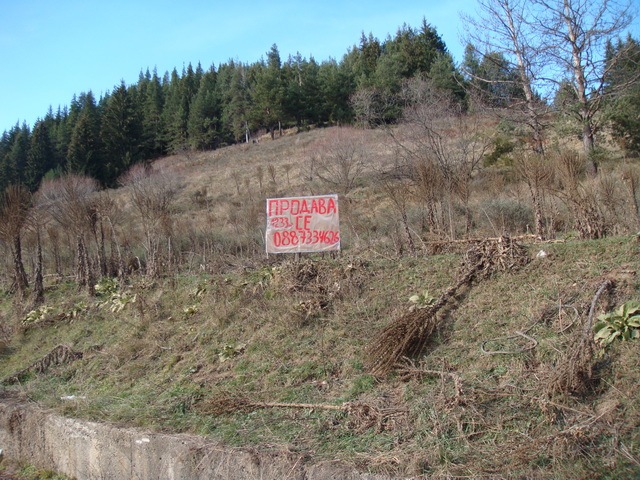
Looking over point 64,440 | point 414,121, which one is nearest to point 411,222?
point 64,440

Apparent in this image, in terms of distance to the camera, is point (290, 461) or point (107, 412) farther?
point (107, 412)

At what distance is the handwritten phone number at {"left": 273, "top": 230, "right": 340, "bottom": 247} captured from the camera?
8.80 meters

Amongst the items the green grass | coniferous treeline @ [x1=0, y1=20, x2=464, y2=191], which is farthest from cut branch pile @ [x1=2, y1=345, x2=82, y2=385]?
coniferous treeline @ [x1=0, y1=20, x2=464, y2=191]

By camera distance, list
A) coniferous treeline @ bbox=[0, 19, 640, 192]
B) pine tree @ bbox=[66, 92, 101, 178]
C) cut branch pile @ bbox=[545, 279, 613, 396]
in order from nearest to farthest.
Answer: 1. cut branch pile @ bbox=[545, 279, 613, 396]
2. coniferous treeline @ bbox=[0, 19, 640, 192]
3. pine tree @ bbox=[66, 92, 101, 178]

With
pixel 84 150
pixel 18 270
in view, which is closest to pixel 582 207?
pixel 18 270

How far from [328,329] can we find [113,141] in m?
53.1

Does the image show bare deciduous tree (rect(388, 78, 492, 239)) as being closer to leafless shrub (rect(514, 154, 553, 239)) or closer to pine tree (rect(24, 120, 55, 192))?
leafless shrub (rect(514, 154, 553, 239))

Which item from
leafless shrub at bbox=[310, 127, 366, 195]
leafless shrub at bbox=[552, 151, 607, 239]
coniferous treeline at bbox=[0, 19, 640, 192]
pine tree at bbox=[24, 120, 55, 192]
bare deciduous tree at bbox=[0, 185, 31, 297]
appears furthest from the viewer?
pine tree at bbox=[24, 120, 55, 192]

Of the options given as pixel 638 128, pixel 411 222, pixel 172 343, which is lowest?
pixel 172 343

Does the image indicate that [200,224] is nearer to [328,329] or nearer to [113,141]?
[328,329]

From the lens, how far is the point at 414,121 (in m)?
24.8

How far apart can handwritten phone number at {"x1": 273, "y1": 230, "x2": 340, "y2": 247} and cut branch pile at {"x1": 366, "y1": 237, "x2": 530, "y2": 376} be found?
271 cm

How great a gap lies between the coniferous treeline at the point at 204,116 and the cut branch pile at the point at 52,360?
37428 mm

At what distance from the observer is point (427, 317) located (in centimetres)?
565
